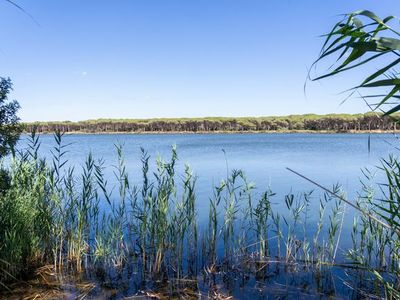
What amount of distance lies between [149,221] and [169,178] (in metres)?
1.05

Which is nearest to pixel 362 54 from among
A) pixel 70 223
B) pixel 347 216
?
pixel 70 223

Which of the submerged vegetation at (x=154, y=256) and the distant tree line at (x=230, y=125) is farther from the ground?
the distant tree line at (x=230, y=125)

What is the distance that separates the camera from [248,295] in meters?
6.09

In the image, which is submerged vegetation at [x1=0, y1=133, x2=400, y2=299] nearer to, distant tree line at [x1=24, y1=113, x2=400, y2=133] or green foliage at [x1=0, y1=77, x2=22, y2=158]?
green foliage at [x1=0, y1=77, x2=22, y2=158]

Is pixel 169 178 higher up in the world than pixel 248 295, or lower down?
higher up

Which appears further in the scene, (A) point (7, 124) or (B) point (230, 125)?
(B) point (230, 125)

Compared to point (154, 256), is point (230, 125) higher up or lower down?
higher up

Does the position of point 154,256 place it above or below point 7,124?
below

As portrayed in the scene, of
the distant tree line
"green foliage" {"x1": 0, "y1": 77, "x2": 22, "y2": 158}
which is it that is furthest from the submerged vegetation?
the distant tree line

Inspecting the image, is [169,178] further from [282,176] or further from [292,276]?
[282,176]

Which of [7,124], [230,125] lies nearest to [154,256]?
[7,124]

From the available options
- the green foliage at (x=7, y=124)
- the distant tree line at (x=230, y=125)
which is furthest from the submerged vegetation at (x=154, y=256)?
the distant tree line at (x=230, y=125)

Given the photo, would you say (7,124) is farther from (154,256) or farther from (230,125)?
(230,125)

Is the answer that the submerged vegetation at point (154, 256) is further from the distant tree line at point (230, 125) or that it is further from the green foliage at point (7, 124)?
the distant tree line at point (230, 125)
